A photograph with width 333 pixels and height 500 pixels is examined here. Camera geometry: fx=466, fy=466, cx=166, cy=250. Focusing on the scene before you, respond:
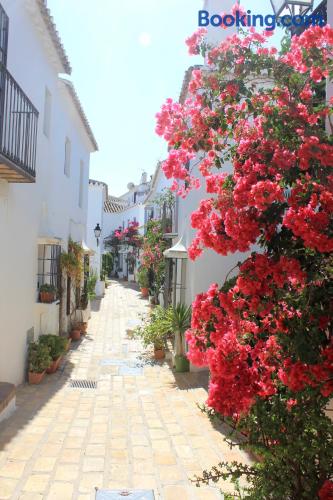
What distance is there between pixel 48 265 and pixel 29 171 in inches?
166

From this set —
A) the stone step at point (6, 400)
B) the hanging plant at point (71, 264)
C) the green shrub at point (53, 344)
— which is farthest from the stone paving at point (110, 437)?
the hanging plant at point (71, 264)

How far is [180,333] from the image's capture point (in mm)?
10906

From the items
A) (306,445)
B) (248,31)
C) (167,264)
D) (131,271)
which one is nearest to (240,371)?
(306,445)

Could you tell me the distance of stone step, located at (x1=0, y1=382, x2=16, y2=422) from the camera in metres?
6.76

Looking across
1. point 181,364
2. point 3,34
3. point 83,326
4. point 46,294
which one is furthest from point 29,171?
point 83,326

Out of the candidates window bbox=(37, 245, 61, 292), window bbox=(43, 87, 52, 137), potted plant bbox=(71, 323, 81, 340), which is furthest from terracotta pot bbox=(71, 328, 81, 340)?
window bbox=(43, 87, 52, 137)

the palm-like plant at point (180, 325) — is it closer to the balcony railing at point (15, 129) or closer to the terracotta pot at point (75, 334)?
the terracotta pot at point (75, 334)

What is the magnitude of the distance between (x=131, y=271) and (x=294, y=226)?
38.4 m

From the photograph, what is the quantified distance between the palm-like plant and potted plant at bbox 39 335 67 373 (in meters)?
2.62

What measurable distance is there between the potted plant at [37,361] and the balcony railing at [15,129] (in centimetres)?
367

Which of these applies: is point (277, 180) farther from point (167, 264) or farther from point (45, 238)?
point (167, 264)

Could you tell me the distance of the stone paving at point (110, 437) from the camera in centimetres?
495

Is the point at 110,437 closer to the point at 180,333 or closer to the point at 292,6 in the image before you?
the point at 180,333

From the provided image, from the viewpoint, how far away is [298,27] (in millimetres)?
5930
